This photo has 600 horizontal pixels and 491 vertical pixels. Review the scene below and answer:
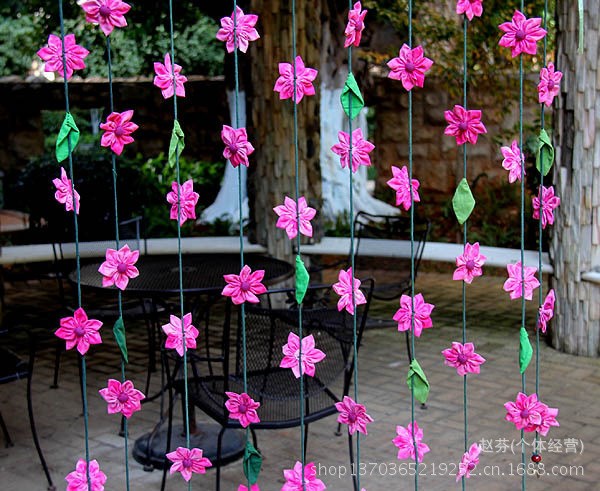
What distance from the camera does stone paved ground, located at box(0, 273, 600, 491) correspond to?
146 inches

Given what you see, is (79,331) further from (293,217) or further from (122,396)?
(293,217)

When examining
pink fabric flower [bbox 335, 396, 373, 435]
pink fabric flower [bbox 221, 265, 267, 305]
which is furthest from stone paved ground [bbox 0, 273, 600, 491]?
pink fabric flower [bbox 221, 265, 267, 305]

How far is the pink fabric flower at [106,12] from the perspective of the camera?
78.3 inches

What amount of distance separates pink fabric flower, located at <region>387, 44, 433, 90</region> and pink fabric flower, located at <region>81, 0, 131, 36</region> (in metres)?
0.62

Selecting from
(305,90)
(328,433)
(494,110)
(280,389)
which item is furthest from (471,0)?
(494,110)

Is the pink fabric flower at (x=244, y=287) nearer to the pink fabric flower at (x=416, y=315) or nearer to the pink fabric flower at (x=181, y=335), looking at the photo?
the pink fabric flower at (x=181, y=335)

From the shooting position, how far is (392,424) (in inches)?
171

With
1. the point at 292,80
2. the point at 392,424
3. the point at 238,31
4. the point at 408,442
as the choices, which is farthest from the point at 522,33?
the point at 392,424

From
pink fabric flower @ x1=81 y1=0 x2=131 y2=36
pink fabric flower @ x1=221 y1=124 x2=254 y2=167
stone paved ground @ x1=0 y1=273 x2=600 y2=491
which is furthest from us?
stone paved ground @ x1=0 y1=273 x2=600 y2=491

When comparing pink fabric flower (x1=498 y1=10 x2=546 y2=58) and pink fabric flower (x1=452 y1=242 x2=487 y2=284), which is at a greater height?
pink fabric flower (x1=498 y1=10 x2=546 y2=58)

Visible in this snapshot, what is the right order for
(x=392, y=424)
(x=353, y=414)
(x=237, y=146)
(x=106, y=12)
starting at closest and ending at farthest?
(x=106, y=12) → (x=237, y=146) → (x=353, y=414) → (x=392, y=424)

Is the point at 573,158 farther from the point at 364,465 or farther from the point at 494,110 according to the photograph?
the point at 494,110

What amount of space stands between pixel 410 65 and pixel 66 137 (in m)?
0.82

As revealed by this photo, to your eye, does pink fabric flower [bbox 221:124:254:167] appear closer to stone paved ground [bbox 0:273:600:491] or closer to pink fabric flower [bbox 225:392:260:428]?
pink fabric flower [bbox 225:392:260:428]
